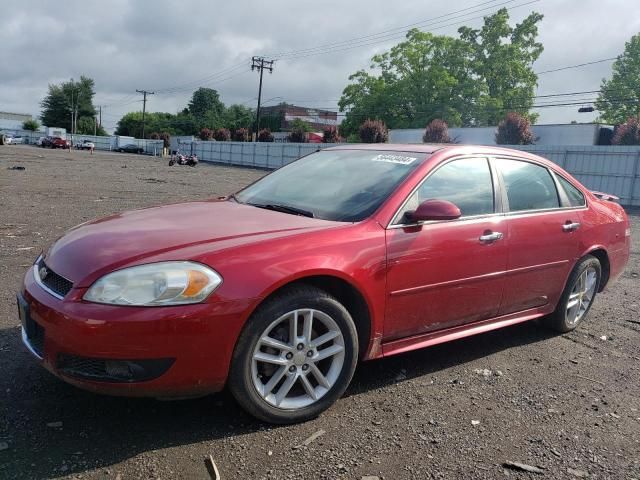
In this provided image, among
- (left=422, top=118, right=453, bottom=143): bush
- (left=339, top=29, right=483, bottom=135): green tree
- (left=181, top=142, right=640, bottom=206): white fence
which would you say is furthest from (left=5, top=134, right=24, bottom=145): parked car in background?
(left=181, top=142, right=640, bottom=206): white fence

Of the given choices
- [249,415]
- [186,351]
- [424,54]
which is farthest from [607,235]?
[424,54]

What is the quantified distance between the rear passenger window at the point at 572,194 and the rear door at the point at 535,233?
4 cm

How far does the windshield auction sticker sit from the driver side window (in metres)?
0.20

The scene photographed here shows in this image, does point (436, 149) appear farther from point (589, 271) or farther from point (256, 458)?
point (256, 458)

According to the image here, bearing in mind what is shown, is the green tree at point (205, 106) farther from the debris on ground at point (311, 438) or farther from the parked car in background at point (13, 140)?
the debris on ground at point (311, 438)

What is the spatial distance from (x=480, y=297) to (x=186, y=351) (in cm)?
213

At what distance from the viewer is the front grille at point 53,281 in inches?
109

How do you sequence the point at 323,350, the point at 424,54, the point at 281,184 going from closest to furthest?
the point at 323,350 < the point at 281,184 < the point at 424,54

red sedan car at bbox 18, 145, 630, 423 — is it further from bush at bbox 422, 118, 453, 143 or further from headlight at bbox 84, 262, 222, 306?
bush at bbox 422, 118, 453, 143

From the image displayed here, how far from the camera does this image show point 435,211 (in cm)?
333

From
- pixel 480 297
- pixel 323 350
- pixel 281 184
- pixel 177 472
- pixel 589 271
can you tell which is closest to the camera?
pixel 177 472

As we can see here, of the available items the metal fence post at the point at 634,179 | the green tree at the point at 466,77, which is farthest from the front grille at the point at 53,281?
the green tree at the point at 466,77

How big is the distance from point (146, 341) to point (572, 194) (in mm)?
3824

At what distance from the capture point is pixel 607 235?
498cm
